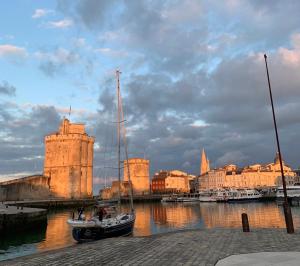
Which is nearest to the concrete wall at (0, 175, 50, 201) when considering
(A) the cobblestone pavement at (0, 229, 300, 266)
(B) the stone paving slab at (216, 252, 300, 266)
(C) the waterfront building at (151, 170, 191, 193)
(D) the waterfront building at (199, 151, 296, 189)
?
(A) the cobblestone pavement at (0, 229, 300, 266)

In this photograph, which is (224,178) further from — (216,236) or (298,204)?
(216,236)

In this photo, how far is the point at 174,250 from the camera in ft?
40.4

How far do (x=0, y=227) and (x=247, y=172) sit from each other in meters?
139

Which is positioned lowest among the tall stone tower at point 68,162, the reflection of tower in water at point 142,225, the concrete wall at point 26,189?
the reflection of tower in water at point 142,225

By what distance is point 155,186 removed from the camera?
173m

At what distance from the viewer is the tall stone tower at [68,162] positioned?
274 feet

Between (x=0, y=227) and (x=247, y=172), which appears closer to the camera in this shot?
(x=0, y=227)

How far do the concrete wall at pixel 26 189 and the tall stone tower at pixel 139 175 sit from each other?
46.0m

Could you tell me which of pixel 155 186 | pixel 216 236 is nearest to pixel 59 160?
pixel 216 236

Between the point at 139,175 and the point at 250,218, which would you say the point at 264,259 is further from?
the point at 139,175

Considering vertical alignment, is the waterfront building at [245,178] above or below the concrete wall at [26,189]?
above

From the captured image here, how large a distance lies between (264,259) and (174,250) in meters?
3.55

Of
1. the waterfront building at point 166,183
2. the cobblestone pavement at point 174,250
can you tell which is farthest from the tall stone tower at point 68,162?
the waterfront building at point 166,183

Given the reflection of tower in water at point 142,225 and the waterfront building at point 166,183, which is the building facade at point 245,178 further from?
the reflection of tower in water at point 142,225
